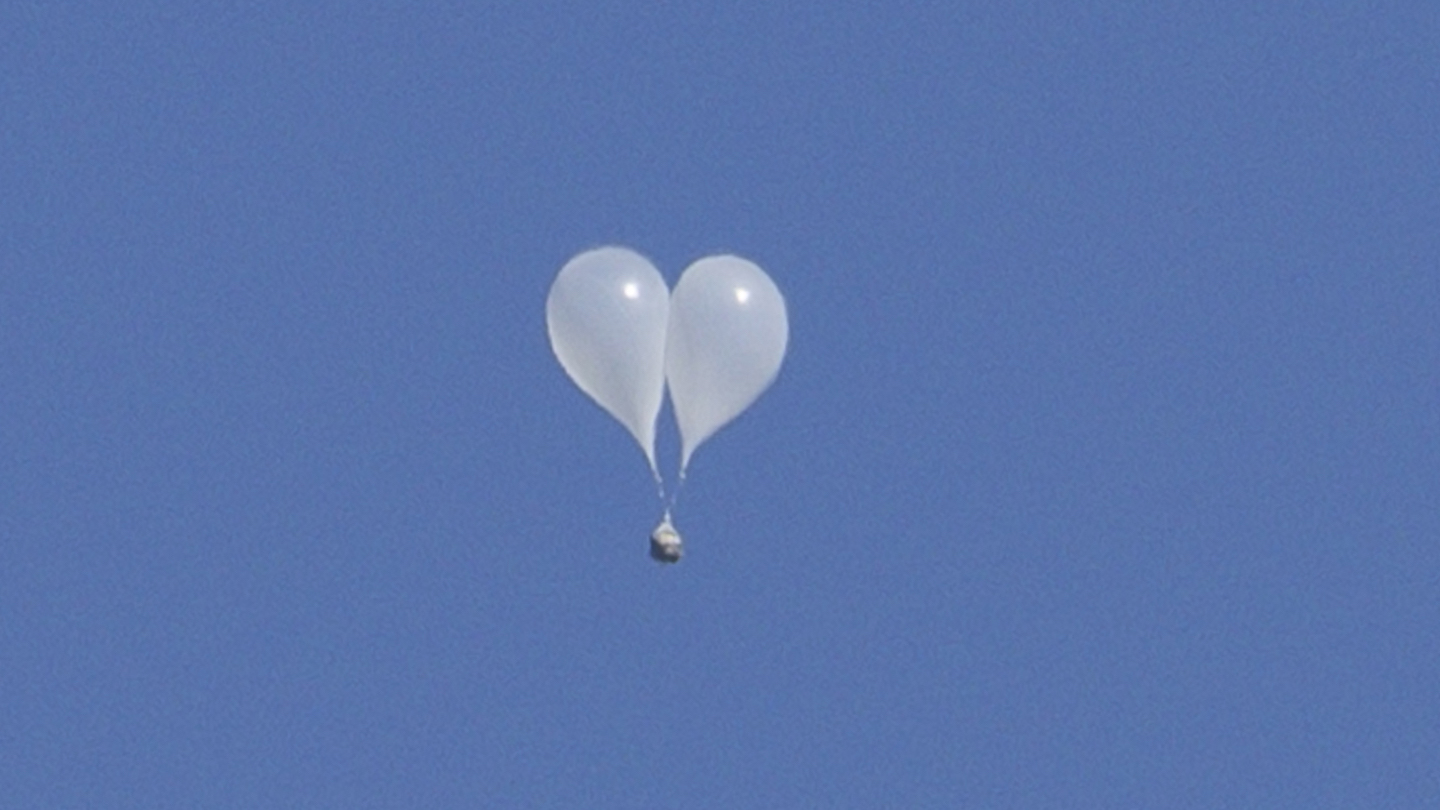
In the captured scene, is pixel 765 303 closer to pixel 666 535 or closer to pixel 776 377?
pixel 776 377

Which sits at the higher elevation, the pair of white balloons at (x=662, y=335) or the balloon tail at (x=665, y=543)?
the pair of white balloons at (x=662, y=335)

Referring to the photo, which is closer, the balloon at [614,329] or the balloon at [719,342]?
the balloon at [614,329]

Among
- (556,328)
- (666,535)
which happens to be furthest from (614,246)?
(666,535)

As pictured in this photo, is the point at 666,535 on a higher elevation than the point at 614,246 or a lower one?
lower

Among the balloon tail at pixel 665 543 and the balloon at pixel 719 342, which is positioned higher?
the balloon at pixel 719 342

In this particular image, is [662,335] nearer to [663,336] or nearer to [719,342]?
[663,336]
